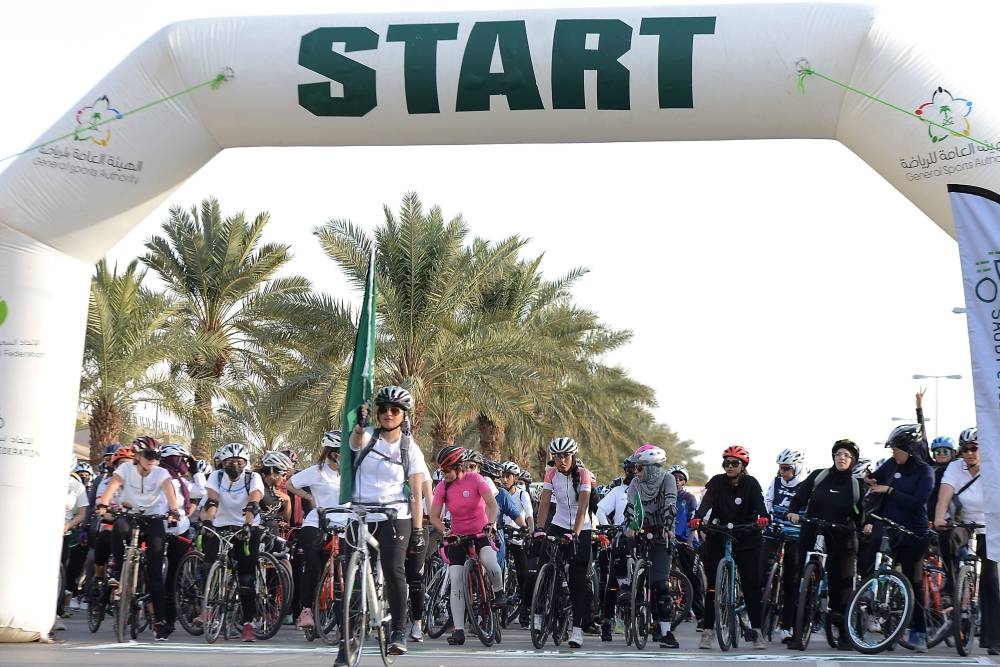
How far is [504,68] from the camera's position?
461 inches

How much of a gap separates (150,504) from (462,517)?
2863 mm

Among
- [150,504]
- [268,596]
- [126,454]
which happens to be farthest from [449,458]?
[126,454]

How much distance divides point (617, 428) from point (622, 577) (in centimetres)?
2261

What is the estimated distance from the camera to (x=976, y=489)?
13.3m

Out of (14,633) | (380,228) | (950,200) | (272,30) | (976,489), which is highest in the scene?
(380,228)

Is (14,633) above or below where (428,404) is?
below

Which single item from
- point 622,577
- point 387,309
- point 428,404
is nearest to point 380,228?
point 387,309

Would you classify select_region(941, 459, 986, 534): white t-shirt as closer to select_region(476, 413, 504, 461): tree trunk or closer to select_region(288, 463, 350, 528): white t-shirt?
select_region(288, 463, 350, 528): white t-shirt

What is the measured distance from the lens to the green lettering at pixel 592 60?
11.6 metres

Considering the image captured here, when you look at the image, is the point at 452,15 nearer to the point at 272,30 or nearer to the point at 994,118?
the point at 272,30

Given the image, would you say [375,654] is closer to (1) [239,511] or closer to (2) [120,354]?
(1) [239,511]

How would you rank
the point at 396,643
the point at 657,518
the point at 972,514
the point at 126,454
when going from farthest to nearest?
the point at 126,454, the point at 657,518, the point at 972,514, the point at 396,643

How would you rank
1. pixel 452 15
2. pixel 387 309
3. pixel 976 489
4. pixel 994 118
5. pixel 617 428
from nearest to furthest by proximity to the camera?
pixel 994 118
pixel 452 15
pixel 976 489
pixel 387 309
pixel 617 428

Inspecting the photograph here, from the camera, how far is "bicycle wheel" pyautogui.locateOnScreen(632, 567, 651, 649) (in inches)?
531
